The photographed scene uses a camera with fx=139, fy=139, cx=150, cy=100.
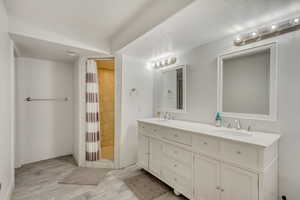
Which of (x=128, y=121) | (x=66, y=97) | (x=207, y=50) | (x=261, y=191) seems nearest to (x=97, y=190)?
(x=128, y=121)

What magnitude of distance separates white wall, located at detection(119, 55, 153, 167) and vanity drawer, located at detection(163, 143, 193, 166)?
3.18ft

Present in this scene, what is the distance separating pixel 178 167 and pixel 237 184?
28.1 inches

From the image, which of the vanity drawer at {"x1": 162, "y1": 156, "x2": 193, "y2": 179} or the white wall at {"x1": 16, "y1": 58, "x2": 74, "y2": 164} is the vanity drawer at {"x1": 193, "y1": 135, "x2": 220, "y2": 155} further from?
the white wall at {"x1": 16, "y1": 58, "x2": 74, "y2": 164}

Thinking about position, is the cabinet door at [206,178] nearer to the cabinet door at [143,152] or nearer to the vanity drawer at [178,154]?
the vanity drawer at [178,154]

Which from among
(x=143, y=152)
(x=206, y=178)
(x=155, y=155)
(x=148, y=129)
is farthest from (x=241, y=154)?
(x=143, y=152)

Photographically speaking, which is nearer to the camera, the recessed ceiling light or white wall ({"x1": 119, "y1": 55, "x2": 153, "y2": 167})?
the recessed ceiling light

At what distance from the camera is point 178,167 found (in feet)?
6.11

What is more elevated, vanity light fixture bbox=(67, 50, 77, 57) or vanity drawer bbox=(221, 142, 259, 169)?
vanity light fixture bbox=(67, 50, 77, 57)

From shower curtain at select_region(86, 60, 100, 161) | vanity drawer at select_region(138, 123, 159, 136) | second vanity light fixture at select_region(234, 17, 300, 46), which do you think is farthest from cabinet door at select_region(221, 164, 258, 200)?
shower curtain at select_region(86, 60, 100, 161)

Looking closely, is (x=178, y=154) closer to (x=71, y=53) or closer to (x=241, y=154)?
(x=241, y=154)

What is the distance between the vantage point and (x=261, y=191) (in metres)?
1.18

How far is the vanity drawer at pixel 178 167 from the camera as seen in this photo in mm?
1732

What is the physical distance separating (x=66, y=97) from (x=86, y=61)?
1.08 m

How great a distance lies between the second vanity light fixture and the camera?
4.52 feet
